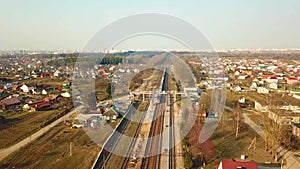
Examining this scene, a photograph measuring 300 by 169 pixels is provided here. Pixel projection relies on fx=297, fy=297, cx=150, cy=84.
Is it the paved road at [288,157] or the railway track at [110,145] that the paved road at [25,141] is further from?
the paved road at [288,157]

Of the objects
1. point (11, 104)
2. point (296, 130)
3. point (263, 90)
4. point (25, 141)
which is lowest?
point (25, 141)

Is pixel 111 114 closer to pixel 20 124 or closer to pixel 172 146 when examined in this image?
pixel 20 124

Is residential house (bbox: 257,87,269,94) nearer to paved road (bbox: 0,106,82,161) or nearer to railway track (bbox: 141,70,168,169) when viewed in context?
railway track (bbox: 141,70,168,169)

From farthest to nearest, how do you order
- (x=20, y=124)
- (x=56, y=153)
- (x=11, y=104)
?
(x=11, y=104)
(x=20, y=124)
(x=56, y=153)

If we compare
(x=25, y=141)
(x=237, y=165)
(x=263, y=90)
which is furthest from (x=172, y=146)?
(x=263, y=90)

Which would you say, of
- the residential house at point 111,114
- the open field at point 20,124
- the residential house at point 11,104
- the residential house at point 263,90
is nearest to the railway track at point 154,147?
the residential house at point 111,114

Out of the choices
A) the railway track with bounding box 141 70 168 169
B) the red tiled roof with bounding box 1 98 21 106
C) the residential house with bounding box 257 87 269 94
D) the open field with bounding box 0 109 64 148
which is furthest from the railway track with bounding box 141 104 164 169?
the residential house with bounding box 257 87 269 94

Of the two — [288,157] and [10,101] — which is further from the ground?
[10,101]
